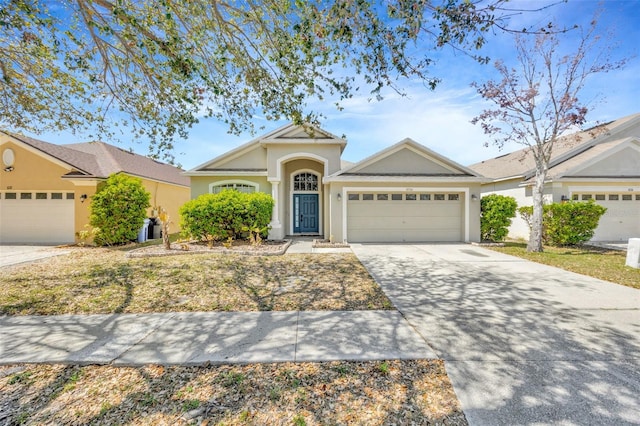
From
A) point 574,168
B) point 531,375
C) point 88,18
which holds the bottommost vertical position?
point 531,375

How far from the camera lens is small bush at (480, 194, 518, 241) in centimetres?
1241

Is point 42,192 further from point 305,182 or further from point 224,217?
point 305,182

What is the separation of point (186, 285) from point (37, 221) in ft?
39.1

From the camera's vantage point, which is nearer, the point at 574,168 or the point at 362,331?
the point at 362,331

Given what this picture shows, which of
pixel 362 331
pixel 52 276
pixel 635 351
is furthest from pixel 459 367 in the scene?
pixel 52 276

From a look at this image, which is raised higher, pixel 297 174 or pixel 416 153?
pixel 416 153

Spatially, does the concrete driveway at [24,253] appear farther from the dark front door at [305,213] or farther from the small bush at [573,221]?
the small bush at [573,221]

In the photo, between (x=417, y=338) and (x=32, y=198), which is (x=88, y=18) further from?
(x=32, y=198)

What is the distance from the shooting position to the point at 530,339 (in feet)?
11.9

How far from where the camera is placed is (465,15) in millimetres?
4098

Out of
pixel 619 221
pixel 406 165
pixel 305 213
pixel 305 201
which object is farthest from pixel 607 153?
pixel 305 213

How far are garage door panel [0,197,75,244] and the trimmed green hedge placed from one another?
570 cm

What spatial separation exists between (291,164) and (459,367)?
13.1 meters

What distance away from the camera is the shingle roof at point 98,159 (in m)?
12.4
